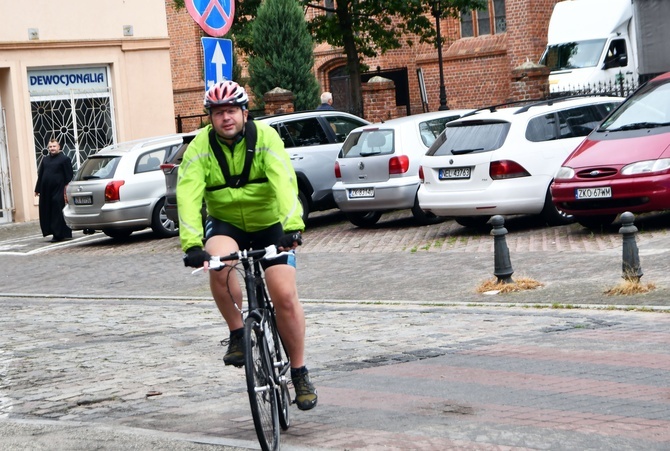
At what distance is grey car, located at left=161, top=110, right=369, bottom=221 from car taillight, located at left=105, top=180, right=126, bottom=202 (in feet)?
3.23

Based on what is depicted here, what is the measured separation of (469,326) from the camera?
33.9 ft

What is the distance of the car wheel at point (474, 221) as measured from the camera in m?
17.7

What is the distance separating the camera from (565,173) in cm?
1504

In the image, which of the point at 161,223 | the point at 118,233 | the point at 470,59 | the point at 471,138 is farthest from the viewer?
the point at 470,59

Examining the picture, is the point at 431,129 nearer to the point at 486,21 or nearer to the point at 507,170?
the point at 507,170

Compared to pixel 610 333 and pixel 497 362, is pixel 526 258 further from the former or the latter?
pixel 497 362

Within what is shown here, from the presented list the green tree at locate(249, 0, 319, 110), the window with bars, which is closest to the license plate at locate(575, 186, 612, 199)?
the green tree at locate(249, 0, 319, 110)

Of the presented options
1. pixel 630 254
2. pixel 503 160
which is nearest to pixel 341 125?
pixel 503 160

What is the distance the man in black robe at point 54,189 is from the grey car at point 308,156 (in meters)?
3.15

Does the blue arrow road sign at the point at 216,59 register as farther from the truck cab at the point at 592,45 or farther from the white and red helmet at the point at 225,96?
the truck cab at the point at 592,45

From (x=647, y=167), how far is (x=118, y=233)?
10883mm

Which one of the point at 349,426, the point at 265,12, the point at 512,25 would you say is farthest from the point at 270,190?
the point at 512,25

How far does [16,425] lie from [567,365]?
3516 mm

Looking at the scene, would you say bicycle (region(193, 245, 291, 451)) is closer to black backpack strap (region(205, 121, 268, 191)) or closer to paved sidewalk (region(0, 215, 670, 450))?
paved sidewalk (region(0, 215, 670, 450))
